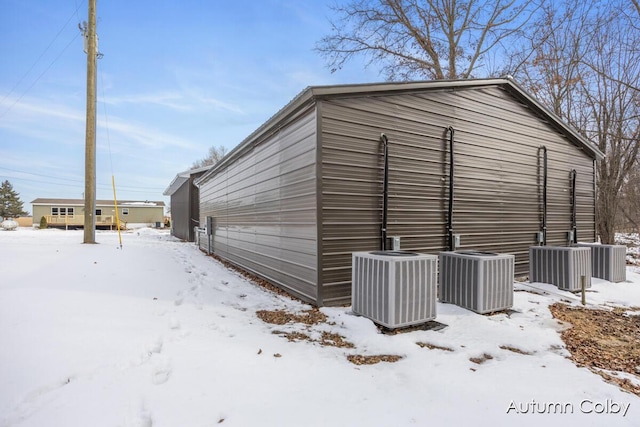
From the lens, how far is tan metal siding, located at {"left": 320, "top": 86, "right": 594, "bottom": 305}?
5.23m

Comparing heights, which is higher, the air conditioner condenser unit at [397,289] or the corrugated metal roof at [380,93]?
the corrugated metal roof at [380,93]

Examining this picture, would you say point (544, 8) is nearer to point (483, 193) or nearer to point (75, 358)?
point (483, 193)

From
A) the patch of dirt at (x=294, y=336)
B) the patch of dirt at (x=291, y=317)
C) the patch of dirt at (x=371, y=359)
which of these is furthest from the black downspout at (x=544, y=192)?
the patch of dirt at (x=294, y=336)

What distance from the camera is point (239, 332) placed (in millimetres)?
3896

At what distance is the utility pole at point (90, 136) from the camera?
1045cm

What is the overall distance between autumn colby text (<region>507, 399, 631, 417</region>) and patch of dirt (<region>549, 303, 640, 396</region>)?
17.9 inches

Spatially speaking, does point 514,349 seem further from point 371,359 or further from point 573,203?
point 573,203

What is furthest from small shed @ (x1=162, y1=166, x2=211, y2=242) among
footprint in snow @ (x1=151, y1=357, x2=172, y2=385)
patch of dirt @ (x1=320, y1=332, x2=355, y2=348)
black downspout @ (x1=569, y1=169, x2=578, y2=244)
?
black downspout @ (x1=569, y1=169, x2=578, y2=244)

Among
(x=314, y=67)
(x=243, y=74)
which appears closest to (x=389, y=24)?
Answer: (x=314, y=67)

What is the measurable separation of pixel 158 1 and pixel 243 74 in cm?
804

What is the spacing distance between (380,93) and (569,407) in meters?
4.83

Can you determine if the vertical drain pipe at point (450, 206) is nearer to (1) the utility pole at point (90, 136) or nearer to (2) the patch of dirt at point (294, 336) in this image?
(2) the patch of dirt at point (294, 336)

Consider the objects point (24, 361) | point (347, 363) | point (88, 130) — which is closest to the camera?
point (24, 361)

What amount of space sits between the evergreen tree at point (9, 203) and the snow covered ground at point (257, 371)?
5103cm
